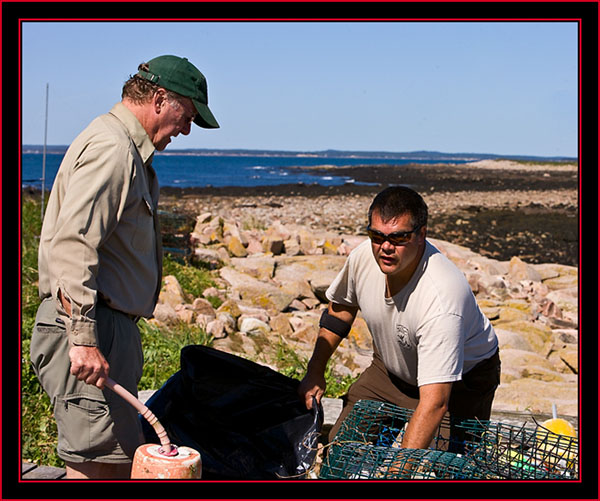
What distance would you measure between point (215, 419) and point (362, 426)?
2.42ft

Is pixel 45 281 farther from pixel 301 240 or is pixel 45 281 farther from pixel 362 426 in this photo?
pixel 301 240

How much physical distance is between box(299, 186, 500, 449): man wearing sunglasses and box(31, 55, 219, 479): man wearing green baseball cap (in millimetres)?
953

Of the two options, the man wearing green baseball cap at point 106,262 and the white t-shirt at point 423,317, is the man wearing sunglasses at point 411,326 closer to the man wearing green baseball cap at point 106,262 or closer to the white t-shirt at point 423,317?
the white t-shirt at point 423,317

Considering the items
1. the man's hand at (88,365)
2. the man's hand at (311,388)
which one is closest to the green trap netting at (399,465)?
the man's hand at (311,388)

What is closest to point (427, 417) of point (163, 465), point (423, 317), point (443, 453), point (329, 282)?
point (443, 453)

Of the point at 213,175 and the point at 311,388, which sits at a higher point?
the point at 311,388

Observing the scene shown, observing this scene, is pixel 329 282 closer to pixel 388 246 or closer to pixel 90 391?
pixel 388 246

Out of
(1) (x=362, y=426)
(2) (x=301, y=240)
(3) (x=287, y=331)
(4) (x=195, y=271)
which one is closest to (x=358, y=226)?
(2) (x=301, y=240)

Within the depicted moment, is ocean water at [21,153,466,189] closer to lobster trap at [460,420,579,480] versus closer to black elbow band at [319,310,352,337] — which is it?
black elbow band at [319,310,352,337]

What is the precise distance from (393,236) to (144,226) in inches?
41.8

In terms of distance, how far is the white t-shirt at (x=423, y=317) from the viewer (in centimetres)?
316

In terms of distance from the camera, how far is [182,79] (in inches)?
117

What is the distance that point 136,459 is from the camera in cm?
266

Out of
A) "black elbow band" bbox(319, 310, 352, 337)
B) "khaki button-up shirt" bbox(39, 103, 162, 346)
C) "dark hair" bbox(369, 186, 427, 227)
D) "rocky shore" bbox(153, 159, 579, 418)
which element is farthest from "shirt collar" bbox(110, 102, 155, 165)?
"rocky shore" bbox(153, 159, 579, 418)
